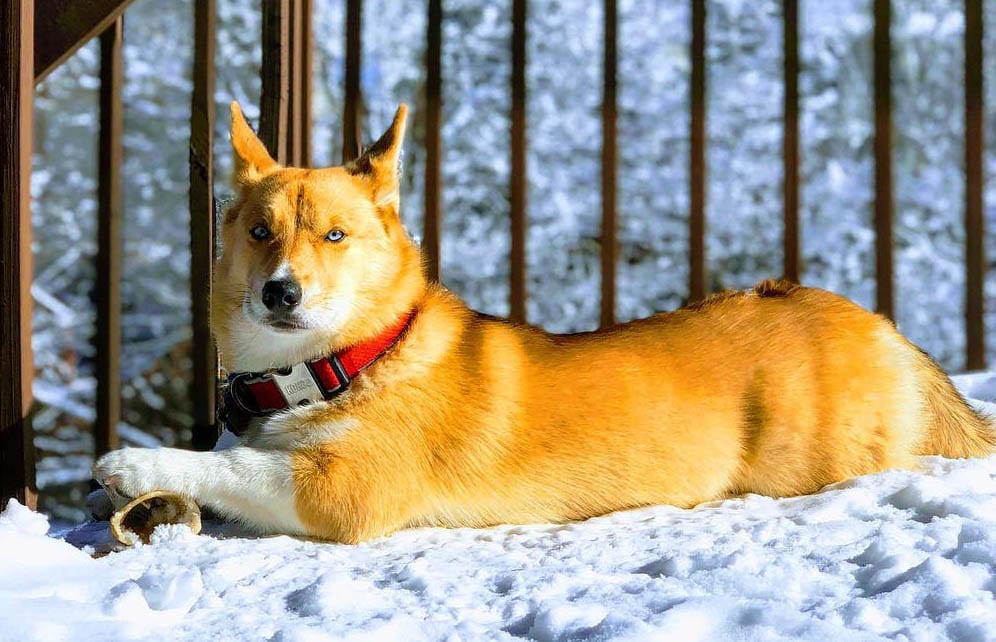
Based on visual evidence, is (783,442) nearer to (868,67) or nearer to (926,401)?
(926,401)

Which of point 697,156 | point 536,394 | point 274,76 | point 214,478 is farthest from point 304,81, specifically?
point 214,478

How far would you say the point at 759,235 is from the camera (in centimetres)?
914

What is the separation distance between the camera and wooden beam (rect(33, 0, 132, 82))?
3248mm

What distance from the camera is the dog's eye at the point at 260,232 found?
261 centimetres

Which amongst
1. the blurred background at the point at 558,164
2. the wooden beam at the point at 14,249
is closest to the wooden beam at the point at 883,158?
the wooden beam at the point at 14,249

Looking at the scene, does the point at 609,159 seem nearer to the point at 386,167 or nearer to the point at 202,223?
the point at 386,167

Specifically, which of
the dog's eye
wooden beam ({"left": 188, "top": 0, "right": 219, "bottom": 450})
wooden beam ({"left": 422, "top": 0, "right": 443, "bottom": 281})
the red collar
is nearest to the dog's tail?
the red collar

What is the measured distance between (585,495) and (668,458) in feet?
0.81

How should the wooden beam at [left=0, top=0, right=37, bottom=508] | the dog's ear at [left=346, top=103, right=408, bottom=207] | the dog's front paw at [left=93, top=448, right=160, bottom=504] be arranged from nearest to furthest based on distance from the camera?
1. the dog's front paw at [left=93, top=448, right=160, bottom=504]
2. the wooden beam at [left=0, top=0, right=37, bottom=508]
3. the dog's ear at [left=346, top=103, right=408, bottom=207]

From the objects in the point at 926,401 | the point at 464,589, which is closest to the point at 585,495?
the point at 464,589

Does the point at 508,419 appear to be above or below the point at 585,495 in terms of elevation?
above

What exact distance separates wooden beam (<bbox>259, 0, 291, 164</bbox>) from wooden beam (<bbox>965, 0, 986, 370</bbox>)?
2.54m

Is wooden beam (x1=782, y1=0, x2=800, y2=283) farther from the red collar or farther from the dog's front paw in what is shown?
the dog's front paw

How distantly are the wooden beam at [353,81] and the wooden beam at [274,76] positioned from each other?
36 centimetres
